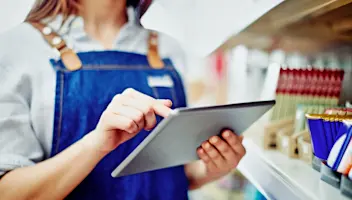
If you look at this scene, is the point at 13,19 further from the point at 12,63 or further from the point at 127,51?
the point at 127,51

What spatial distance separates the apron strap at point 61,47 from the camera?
0.72m

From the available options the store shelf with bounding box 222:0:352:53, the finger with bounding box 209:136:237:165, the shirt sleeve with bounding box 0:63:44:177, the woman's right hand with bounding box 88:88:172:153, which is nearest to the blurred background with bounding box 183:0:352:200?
the store shelf with bounding box 222:0:352:53

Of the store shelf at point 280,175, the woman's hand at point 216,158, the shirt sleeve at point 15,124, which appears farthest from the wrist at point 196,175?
the shirt sleeve at point 15,124

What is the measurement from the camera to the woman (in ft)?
2.16

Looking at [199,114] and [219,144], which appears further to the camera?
[219,144]

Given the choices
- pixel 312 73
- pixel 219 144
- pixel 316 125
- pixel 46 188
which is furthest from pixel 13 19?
pixel 312 73

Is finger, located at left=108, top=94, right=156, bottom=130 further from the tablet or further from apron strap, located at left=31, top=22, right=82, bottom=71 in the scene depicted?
apron strap, located at left=31, top=22, right=82, bottom=71

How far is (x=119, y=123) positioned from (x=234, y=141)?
0.24 meters

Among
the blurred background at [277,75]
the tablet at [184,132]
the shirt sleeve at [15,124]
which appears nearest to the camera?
the tablet at [184,132]

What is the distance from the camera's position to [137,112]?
607 millimetres

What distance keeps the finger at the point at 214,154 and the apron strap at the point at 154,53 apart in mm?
225

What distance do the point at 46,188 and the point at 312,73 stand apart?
697mm

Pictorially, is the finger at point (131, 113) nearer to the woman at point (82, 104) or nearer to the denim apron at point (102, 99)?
the woman at point (82, 104)

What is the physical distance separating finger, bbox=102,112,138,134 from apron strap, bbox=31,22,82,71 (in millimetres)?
159
